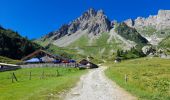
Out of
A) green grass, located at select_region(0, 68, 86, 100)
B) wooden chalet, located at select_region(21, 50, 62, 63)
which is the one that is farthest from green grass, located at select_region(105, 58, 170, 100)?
wooden chalet, located at select_region(21, 50, 62, 63)

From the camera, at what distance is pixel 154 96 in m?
33.3

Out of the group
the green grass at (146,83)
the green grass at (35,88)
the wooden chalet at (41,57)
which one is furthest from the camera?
the wooden chalet at (41,57)

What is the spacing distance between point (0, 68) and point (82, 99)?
7542 cm

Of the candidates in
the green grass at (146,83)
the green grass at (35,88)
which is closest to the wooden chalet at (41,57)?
the green grass at (146,83)

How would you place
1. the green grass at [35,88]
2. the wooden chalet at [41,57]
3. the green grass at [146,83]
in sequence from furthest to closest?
the wooden chalet at [41,57]
the green grass at [35,88]
the green grass at [146,83]

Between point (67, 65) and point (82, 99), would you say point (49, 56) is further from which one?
point (82, 99)

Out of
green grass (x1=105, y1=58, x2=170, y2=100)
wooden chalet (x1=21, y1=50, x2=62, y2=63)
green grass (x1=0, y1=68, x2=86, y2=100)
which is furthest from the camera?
wooden chalet (x1=21, y1=50, x2=62, y2=63)

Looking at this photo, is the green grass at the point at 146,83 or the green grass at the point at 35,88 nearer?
the green grass at the point at 146,83

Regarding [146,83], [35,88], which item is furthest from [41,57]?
[35,88]

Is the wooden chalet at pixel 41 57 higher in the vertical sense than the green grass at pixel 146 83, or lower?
higher

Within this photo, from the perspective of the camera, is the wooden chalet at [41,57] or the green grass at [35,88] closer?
the green grass at [35,88]

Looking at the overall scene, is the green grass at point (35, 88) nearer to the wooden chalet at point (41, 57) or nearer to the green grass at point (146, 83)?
the green grass at point (146, 83)

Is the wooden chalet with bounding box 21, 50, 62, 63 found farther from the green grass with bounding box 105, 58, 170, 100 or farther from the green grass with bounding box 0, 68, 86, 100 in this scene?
the green grass with bounding box 0, 68, 86, 100

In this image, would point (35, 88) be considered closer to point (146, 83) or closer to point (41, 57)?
point (146, 83)
